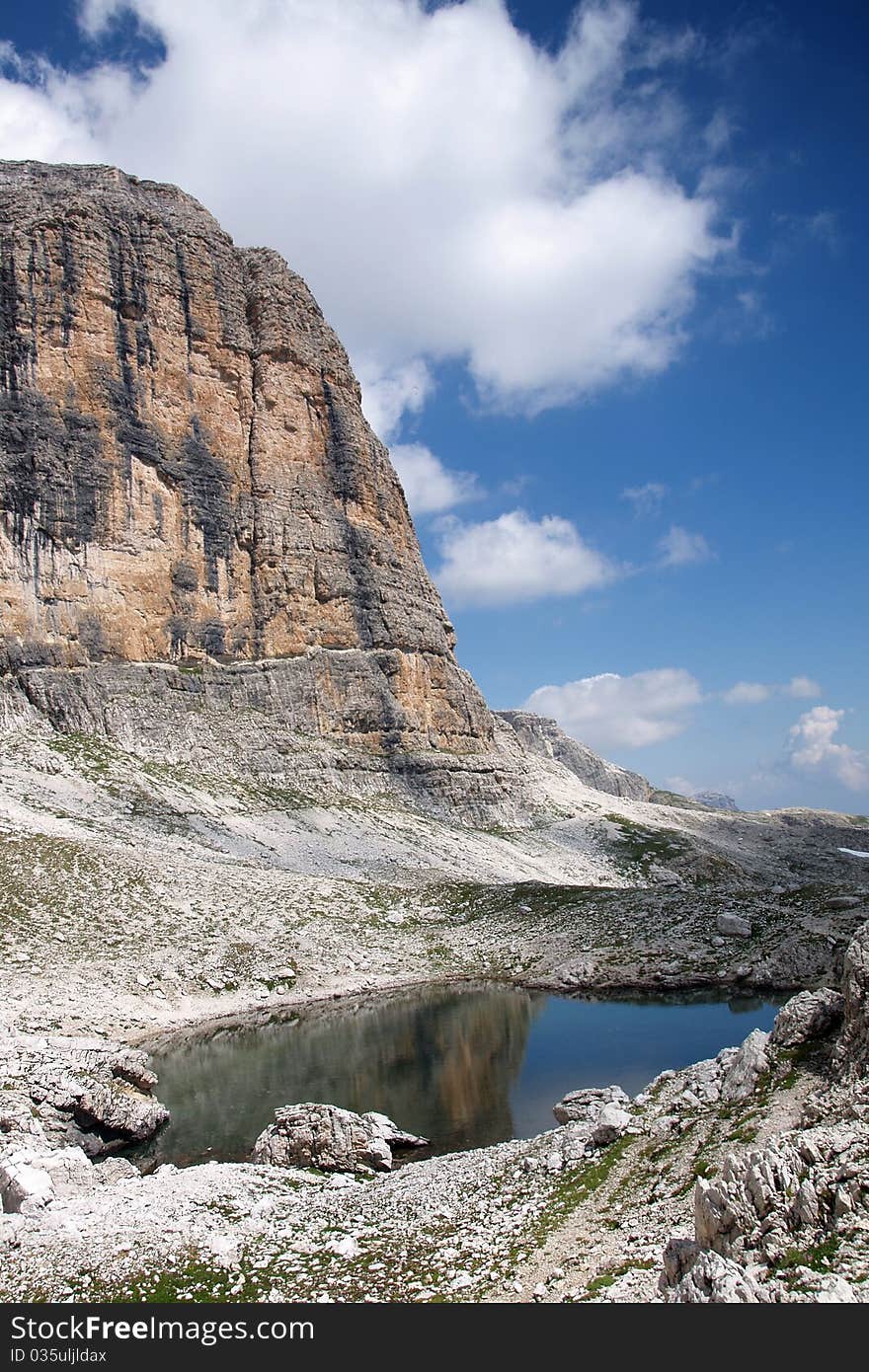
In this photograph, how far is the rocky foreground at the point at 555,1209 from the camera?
1092 centimetres

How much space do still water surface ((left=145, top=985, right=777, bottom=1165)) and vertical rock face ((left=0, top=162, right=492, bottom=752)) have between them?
71.1 meters

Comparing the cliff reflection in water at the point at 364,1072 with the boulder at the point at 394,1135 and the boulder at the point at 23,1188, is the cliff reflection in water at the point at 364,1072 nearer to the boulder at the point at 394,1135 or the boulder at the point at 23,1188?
the boulder at the point at 394,1135

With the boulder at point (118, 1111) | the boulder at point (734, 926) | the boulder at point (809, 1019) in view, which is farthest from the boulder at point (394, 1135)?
the boulder at point (734, 926)

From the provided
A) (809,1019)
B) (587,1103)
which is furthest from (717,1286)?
(587,1103)

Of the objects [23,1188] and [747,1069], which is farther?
[23,1188]

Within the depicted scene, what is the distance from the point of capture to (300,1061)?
34.8 metres

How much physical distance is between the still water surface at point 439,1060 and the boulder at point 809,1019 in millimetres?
9585

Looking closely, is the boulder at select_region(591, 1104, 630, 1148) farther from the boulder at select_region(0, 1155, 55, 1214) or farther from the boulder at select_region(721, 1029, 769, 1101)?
the boulder at select_region(0, 1155, 55, 1214)

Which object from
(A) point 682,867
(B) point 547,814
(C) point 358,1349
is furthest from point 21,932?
(B) point 547,814

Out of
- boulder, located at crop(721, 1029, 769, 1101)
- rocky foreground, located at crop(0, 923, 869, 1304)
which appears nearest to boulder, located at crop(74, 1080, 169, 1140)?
rocky foreground, located at crop(0, 923, 869, 1304)

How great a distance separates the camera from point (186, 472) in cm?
11350

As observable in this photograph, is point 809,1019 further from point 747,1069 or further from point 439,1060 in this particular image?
point 439,1060

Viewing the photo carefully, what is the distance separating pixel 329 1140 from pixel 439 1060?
464 inches

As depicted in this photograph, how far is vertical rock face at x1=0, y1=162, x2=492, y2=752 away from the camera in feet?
335
